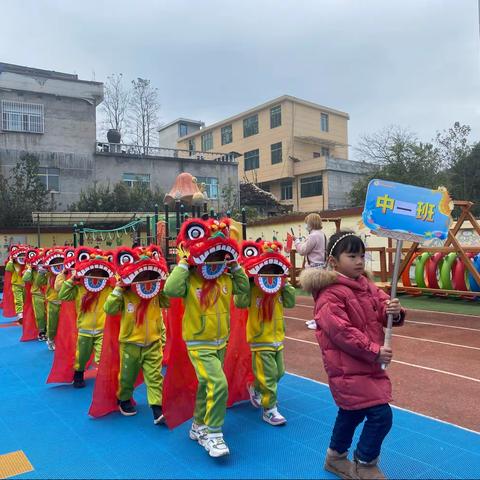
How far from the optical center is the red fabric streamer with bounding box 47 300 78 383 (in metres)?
5.78

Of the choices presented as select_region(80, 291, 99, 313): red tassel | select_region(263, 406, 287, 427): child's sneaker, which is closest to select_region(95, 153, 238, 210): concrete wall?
select_region(80, 291, 99, 313): red tassel

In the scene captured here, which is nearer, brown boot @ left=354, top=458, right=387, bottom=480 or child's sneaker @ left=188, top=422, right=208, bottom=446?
brown boot @ left=354, top=458, right=387, bottom=480

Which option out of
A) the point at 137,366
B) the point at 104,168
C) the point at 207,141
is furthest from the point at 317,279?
the point at 207,141

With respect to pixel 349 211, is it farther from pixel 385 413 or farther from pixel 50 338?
pixel 385 413

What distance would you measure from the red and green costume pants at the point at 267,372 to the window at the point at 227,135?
38.4 meters

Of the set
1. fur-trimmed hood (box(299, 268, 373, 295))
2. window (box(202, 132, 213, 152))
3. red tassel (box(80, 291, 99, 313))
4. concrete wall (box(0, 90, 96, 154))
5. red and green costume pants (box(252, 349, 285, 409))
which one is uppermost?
window (box(202, 132, 213, 152))

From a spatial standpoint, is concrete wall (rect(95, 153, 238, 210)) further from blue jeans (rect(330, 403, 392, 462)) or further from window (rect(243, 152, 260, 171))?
blue jeans (rect(330, 403, 392, 462))

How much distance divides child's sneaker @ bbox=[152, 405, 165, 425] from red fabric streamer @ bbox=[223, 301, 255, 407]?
0.72 m

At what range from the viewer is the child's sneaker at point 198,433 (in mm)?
3819

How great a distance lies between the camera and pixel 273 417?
430 centimetres

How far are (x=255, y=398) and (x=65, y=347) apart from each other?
2.58m

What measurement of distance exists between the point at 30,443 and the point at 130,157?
82.1ft

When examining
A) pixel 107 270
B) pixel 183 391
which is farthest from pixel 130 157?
pixel 183 391

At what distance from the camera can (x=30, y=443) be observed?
160 inches
